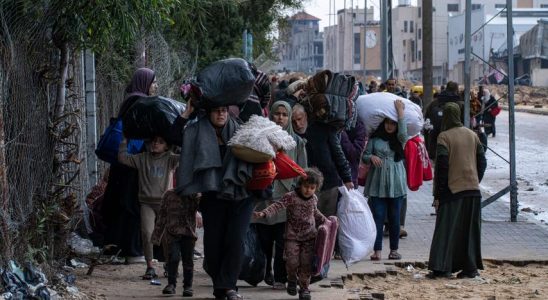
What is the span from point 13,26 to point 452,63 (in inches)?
3803

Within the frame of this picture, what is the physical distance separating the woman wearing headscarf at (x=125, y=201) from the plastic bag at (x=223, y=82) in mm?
1862

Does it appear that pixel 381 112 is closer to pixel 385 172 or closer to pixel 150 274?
pixel 385 172

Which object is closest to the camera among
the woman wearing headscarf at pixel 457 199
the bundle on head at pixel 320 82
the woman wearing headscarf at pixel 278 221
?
the woman wearing headscarf at pixel 278 221

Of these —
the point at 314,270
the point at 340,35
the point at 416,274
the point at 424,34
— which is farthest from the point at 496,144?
the point at 340,35

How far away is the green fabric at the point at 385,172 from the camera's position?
12148 mm

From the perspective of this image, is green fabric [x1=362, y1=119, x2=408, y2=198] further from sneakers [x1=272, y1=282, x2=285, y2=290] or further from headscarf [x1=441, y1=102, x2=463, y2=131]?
sneakers [x1=272, y1=282, x2=285, y2=290]

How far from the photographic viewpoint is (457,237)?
11.4 meters

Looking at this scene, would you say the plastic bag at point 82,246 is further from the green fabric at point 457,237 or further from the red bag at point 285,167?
the green fabric at point 457,237

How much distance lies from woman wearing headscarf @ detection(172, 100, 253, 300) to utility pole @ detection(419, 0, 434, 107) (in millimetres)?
17659

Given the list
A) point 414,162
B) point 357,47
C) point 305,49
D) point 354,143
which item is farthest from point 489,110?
point 305,49

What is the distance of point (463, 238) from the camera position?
11375mm

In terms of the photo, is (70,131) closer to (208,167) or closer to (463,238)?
(208,167)

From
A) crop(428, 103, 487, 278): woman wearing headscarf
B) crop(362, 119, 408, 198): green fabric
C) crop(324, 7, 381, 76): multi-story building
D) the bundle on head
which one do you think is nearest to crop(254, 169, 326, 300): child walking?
the bundle on head

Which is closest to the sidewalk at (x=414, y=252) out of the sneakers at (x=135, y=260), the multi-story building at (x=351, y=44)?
the sneakers at (x=135, y=260)
